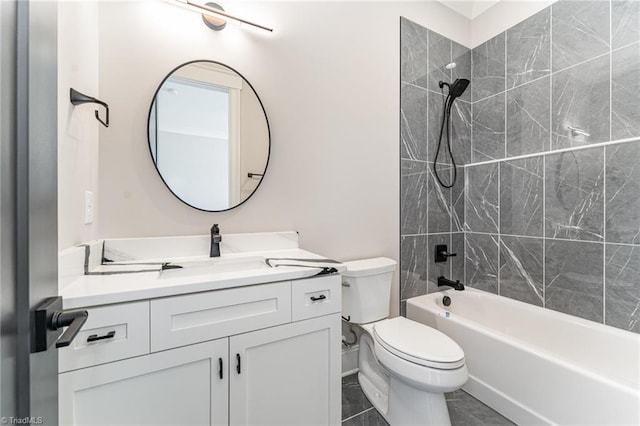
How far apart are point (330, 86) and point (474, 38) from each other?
157 centimetres

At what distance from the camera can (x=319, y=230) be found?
1.78 metres

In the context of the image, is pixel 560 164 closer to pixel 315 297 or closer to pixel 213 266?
pixel 315 297

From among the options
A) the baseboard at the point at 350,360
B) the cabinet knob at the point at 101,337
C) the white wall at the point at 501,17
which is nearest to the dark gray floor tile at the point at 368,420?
the baseboard at the point at 350,360

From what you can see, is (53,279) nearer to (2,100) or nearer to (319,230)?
(2,100)

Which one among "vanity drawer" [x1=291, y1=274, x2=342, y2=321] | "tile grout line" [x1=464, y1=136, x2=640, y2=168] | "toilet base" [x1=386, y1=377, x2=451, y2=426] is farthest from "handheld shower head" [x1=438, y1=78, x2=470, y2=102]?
"toilet base" [x1=386, y1=377, x2=451, y2=426]

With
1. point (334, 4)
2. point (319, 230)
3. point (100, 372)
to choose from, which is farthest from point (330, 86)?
point (100, 372)

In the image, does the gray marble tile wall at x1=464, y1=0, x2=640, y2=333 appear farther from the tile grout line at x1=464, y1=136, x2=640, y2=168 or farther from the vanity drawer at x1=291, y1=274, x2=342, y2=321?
the vanity drawer at x1=291, y1=274, x2=342, y2=321

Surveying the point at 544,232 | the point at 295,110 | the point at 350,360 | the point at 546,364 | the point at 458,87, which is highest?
the point at 458,87

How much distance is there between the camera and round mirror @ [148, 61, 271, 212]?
1.37 m

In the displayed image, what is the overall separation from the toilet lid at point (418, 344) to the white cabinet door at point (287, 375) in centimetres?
33

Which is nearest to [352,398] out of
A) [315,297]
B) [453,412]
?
[453,412]

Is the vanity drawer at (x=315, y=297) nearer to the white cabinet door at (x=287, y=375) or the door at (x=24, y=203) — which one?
the white cabinet door at (x=287, y=375)

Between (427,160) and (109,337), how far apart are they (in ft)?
7.13

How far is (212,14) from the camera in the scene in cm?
140
